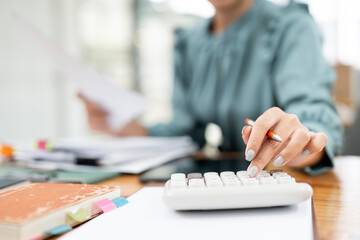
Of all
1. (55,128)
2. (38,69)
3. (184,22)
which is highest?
(184,22)

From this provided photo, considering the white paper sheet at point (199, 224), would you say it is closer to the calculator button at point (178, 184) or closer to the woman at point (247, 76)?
the calculator button at point (178, 184)

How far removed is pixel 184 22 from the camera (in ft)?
11.6

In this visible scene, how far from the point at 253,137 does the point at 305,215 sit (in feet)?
0.32

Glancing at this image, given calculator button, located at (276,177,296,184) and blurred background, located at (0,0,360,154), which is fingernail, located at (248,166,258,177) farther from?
blurred background, located at (0,0,360,154)

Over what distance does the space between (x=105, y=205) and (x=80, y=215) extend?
4 cm

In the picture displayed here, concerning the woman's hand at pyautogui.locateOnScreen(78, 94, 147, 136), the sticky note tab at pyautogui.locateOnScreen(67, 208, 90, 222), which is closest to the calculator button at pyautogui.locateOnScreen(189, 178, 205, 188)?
the sticky note tab at pyautogui.locateOnScreen(67, 208, 90, 222)

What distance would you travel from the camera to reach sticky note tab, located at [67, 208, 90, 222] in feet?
0.96

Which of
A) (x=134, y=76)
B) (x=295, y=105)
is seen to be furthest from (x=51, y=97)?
(x=295, y=105)

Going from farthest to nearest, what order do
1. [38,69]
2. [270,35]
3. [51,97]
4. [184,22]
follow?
[184,22] → [51,97] → [38,69] → [270,35]

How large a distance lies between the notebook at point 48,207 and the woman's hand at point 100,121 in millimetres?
509

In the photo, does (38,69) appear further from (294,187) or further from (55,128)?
(294,187)

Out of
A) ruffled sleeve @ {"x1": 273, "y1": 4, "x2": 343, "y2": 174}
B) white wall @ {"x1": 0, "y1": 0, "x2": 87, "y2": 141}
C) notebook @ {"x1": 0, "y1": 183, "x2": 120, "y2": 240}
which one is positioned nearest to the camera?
notebook @ {"x1": 0, "y1": 183, "x2": 120, "y2": 240}

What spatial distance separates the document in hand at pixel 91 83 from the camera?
0.70 meters

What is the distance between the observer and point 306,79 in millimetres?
721
